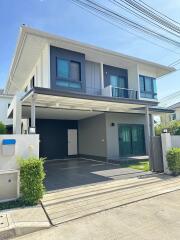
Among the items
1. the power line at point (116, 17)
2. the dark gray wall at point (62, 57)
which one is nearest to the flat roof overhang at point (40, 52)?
the dark gray wall at point (62, 57)

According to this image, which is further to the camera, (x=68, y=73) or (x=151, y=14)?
(x=68, y=73)

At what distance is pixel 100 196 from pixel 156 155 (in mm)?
4460

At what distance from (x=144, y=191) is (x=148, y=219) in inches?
80.7

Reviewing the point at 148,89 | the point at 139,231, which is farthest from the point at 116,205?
the point at 148,89

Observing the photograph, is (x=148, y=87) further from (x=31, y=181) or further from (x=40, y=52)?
(x=31, y=181)

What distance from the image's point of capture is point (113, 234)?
3.70 metres

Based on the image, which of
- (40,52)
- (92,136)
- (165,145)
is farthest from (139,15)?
(92,136)

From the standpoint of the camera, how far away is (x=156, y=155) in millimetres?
9250

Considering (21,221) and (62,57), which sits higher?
(62,57)

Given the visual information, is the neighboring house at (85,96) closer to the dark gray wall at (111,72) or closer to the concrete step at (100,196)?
the dark gray wall at (111,72)

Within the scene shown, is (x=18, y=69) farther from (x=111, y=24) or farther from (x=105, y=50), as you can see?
(x=111, y=24)

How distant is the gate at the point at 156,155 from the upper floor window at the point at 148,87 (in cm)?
708

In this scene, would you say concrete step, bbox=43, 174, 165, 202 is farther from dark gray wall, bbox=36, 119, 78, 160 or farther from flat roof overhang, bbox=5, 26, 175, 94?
dark gray wall, bbox=36, 119, 78, 160

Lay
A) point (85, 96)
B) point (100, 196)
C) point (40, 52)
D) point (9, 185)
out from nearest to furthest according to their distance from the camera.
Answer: point (9, 185) < point (100, 196) < point (85, 96) < point (40, 52)
